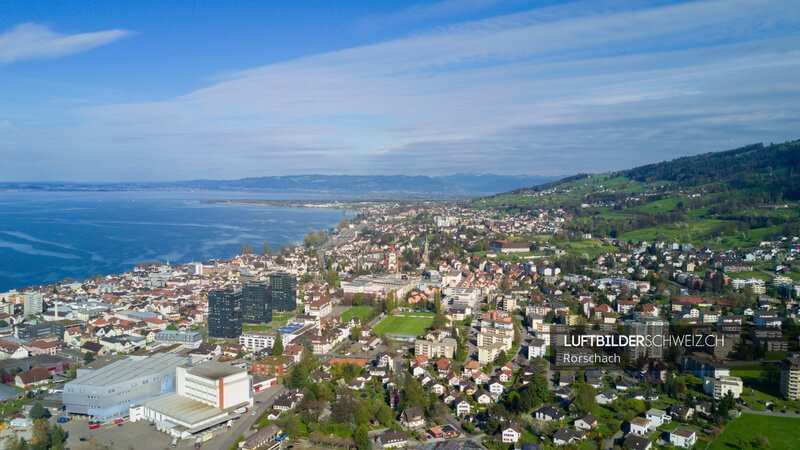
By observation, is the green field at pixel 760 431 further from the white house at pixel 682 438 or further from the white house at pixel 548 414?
the white house at pixel 548 414

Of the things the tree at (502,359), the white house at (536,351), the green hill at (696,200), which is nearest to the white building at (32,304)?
the tree at (502,359)

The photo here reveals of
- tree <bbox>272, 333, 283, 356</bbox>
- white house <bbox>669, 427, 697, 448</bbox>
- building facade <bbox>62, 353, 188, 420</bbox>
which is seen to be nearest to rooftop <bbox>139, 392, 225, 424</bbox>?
building facade <bbox>62, 353, 188, 420</bbox>

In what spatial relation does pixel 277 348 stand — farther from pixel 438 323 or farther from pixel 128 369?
pixel 438 323

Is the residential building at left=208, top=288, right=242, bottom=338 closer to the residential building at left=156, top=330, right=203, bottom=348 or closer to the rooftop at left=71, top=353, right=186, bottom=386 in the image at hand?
the residential building at left=156, top=330, right=203, bottom=348

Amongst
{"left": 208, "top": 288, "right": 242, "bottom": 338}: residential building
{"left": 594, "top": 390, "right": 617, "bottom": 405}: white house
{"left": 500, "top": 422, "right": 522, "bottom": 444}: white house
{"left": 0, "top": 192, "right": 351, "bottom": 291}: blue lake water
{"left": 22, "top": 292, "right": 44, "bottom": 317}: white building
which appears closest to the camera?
{"left": 500, "top": 422, "right": 522, "bottom": 444}: white house

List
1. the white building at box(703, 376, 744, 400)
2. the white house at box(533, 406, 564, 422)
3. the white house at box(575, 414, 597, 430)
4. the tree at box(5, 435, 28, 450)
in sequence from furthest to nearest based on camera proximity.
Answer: the white building at box(703, 376, 744, 400) → the white house at box(533, 406, 564, 422) → the white house at box(575, 414, 597, 430) → the tree at box(5, 435, 28, 450)

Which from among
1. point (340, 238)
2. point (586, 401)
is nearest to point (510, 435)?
point (586, 401)

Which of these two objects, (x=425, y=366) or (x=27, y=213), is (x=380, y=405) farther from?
(x=27, y=213)
